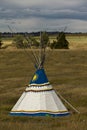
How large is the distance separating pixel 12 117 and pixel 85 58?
126 feet

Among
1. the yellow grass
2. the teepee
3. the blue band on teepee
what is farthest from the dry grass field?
the blue band on teepee

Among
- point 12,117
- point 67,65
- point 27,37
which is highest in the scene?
point 27,37

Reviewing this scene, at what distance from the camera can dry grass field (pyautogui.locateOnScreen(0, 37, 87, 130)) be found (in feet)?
41.8

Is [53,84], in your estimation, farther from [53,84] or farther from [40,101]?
[40,101]

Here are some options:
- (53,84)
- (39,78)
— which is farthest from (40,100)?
(53,84)

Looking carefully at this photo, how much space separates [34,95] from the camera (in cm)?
1542

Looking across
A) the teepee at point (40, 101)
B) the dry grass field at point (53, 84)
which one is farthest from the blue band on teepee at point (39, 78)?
the dry grass field at point (53, 84)

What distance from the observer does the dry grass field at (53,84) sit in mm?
12750

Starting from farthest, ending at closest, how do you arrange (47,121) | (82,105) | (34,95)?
1. (82,105)
2. (34,95)
3. (47,121)

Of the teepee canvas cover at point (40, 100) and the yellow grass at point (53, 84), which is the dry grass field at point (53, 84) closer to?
the yellow grass at point (53, 84)

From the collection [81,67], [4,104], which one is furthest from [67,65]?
[4,104]

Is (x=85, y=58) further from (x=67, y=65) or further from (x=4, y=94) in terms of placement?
(x=4, y=94)

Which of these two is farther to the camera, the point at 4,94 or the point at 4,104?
the point at 4,94

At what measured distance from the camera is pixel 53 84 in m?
30.1
